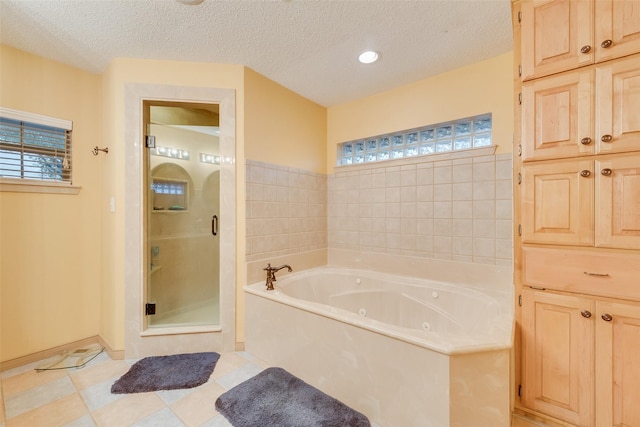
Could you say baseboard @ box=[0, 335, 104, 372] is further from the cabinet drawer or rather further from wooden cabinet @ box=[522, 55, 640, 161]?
wooden cabinet @ box=[522, 55, 640, 161]

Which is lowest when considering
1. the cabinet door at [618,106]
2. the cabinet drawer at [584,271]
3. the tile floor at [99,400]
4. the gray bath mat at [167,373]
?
the tile floor at [99,400]

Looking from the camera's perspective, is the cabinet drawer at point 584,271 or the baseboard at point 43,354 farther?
the baseboard at point 43,354

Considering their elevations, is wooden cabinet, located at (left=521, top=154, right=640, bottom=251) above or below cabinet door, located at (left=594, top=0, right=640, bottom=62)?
below

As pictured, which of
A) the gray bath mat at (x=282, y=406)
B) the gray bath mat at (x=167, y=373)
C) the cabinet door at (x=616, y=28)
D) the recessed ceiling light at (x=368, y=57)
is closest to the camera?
the cabinet door at (x=616, y=28)

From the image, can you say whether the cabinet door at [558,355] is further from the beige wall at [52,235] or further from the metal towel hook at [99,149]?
the beige wall at [52,235]

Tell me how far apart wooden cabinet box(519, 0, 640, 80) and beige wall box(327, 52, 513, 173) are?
24.1 inches

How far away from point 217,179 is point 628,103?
8.45 ft

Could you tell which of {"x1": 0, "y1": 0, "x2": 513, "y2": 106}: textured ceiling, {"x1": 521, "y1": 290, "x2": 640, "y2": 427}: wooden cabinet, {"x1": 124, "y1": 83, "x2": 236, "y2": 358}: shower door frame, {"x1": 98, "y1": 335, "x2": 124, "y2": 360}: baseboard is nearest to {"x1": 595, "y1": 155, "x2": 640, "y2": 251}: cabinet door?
{"x1": 521, "y1": 290, "x2": 640, "y2": 427}: wooden cabinet

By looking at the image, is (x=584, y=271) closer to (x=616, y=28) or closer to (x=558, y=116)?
(x=558, y=116)

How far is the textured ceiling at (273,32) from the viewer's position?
151 centimetres

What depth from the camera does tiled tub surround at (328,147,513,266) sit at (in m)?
1.99

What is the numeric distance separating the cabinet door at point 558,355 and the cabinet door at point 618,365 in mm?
33

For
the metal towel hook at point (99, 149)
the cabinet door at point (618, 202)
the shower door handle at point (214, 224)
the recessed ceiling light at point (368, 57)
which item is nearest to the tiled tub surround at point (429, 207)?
the cabinet door at point (618, 202)

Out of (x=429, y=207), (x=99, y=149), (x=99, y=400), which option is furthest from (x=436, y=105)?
(x=99, y=400)
